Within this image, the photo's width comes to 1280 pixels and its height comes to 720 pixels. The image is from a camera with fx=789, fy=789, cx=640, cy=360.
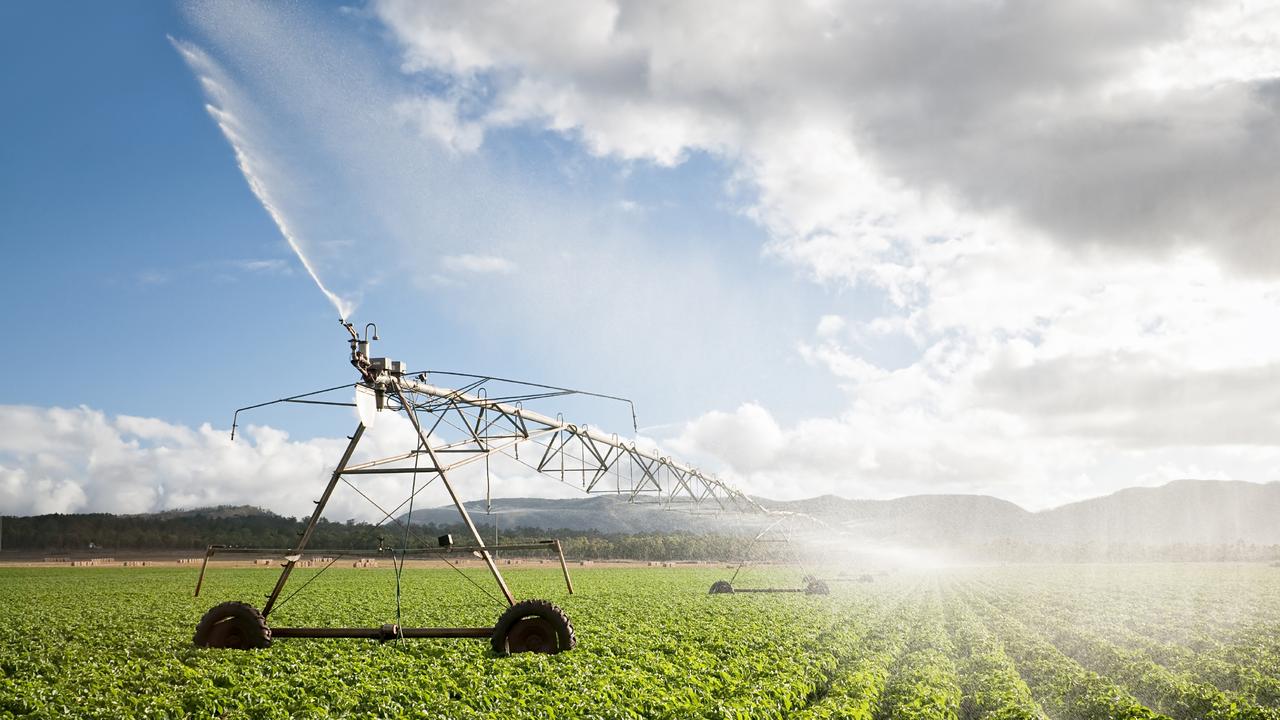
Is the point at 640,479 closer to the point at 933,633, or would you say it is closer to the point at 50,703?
the point at 933,633

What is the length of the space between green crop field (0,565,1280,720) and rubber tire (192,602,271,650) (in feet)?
1.27

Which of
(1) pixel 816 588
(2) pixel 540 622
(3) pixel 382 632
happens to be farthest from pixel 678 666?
(1) pixel 816 588

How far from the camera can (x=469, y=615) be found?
27.3 metres

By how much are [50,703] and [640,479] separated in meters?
19.0

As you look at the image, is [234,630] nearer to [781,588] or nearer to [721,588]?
[721,588]

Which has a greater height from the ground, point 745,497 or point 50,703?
point 745,497

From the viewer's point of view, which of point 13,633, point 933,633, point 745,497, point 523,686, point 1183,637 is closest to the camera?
point 523,686

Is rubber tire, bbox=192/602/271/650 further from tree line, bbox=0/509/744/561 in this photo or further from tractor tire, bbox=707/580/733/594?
tree line, bbox=0/509/744/561

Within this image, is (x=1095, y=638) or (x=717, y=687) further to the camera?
(x=1095, y=638)

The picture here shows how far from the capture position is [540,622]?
1608 centimetres

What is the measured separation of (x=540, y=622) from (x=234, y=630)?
6.30m

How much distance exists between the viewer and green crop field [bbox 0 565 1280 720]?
1195 centimetres

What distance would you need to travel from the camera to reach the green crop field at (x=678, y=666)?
Result: 39.2 feet

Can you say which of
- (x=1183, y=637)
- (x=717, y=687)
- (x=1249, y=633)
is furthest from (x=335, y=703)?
(x=1249, y=633)
